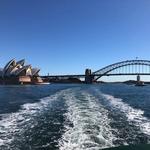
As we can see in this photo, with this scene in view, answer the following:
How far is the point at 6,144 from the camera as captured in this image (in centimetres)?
1112

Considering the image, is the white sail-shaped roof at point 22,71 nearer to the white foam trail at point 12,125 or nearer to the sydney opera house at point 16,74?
the sydney opera house at point 16,74

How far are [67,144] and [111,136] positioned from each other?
220cm

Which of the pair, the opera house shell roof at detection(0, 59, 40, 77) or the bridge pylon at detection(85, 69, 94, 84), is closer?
the opera house shell roof at detection(0, 59, 40, 77)

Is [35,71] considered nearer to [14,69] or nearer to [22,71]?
[14,69]

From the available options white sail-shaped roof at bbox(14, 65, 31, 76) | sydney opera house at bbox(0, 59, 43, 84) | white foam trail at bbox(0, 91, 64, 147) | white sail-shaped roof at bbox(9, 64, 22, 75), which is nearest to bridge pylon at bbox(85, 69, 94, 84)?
sydney opera house at bbox(0, 59, 43, 84)

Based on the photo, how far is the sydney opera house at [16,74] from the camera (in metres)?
104

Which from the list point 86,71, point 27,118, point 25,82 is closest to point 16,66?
point 25,82

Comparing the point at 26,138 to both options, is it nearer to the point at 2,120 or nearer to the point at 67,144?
the point at 67,144

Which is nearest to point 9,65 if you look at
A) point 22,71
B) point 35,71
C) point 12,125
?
point 22,71

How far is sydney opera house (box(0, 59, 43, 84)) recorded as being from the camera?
342 feet

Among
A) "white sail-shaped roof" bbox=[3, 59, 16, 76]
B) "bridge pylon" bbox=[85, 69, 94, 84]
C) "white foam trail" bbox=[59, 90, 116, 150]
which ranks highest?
"white sail-shaped roof" bbox=[3, 59, 16, 76]

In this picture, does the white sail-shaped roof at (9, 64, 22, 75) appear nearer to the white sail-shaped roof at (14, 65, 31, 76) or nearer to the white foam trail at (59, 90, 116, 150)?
the white sail-shaped roof at (14, 65, 31, 76)

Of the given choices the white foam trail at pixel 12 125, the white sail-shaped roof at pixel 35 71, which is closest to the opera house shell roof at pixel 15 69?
the white sail-shaped roof at pixel 35 71

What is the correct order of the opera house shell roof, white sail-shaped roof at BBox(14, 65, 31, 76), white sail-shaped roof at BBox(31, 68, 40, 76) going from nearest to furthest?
white sail-shaped roof at BBox(14, 65, 31, 76), the opera house shell roof, white sail-shaped roof at BBox(31, 68, 40, 76)
